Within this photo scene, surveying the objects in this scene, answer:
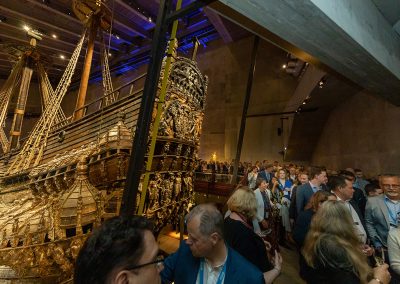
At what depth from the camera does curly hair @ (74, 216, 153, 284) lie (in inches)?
28.6

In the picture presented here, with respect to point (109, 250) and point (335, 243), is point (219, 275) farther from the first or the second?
point (335, 243)

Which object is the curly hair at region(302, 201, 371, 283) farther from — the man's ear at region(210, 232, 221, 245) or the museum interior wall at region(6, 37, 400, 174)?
the museum interior wall at region(6, 37, 400, 174)

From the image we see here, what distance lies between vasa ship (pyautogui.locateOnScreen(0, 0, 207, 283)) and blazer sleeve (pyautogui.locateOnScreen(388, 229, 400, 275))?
6.84 feet

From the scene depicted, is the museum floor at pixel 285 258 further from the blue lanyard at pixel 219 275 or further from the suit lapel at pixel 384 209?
the blue lanyard at pixel 219 275

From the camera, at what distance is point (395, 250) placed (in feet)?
5.88

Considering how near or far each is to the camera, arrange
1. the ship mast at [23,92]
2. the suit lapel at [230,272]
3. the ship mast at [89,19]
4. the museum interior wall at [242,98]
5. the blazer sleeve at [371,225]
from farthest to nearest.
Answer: the museum interior wall at [242,98], the ship mast at [23,92], the ship mast at [89,19], the blazer sleeve at [371,225], the suit lapel at [230,272]

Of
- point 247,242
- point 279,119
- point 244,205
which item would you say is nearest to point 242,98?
point 279,119

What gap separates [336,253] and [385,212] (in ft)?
5.27

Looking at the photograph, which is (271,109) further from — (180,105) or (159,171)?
(159,171)

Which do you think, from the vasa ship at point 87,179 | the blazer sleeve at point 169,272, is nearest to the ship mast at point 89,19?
the vasa ship at point 87,179

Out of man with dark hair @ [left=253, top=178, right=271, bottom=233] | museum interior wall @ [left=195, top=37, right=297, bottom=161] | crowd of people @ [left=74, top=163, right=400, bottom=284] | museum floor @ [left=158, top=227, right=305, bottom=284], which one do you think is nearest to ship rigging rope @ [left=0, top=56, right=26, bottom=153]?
museum floor @ [left=158, top=227, right=305, bottom=284]

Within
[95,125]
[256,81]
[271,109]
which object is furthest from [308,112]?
[95,125]

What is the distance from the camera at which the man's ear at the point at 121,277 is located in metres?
0.73

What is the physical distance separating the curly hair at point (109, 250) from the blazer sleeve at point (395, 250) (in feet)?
6.82
